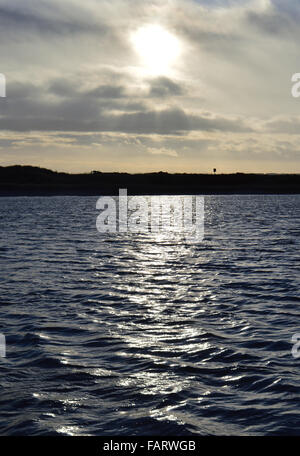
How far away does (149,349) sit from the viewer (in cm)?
1202

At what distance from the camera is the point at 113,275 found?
74.5 ft

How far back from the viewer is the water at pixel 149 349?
8.66m

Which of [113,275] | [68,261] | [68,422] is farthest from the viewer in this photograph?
[68,261]

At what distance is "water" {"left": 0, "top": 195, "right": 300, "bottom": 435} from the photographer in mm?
8664

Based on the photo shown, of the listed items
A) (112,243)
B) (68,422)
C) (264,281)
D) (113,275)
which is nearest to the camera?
(68,422)
